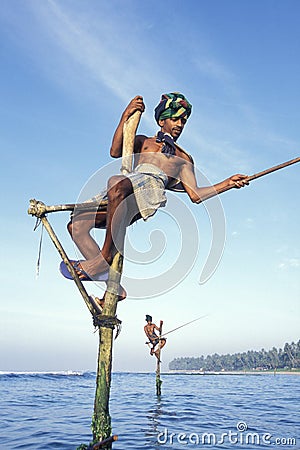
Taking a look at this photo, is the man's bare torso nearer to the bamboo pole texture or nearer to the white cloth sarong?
the white cloth sarong

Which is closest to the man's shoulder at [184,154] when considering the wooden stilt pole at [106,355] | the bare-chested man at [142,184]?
the bare-chested man at [142,184]

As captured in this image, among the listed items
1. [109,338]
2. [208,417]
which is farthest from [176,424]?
[109,338]

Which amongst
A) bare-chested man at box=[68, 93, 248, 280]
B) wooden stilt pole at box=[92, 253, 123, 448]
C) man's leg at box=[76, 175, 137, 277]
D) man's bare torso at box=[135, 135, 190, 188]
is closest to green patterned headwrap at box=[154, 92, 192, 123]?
bare-chested man at box=[68, 93, 248, 280]

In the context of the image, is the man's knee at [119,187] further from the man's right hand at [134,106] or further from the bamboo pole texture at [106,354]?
the man's right hand at [134,106]

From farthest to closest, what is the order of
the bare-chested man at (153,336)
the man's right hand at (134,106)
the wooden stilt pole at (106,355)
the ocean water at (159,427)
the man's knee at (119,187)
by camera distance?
the bare-chested man at (153,336), the ocean water at (159,427), the man's right hand at (134,106), the wooden stilt pole at (106,355), the man's knee at (119,187)

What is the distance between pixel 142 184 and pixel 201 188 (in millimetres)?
667

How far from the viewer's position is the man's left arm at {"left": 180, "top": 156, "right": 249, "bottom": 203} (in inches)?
153

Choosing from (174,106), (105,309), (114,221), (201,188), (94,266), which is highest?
(174,106)

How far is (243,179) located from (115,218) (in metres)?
1.24

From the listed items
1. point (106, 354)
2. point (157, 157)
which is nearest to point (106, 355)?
point (106, 354)

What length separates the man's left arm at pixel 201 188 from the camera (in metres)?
3.90

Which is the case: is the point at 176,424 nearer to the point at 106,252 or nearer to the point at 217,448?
the point at 217,448

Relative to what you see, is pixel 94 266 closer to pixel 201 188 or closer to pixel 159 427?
pixel 201 188

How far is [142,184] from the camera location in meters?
3.66
